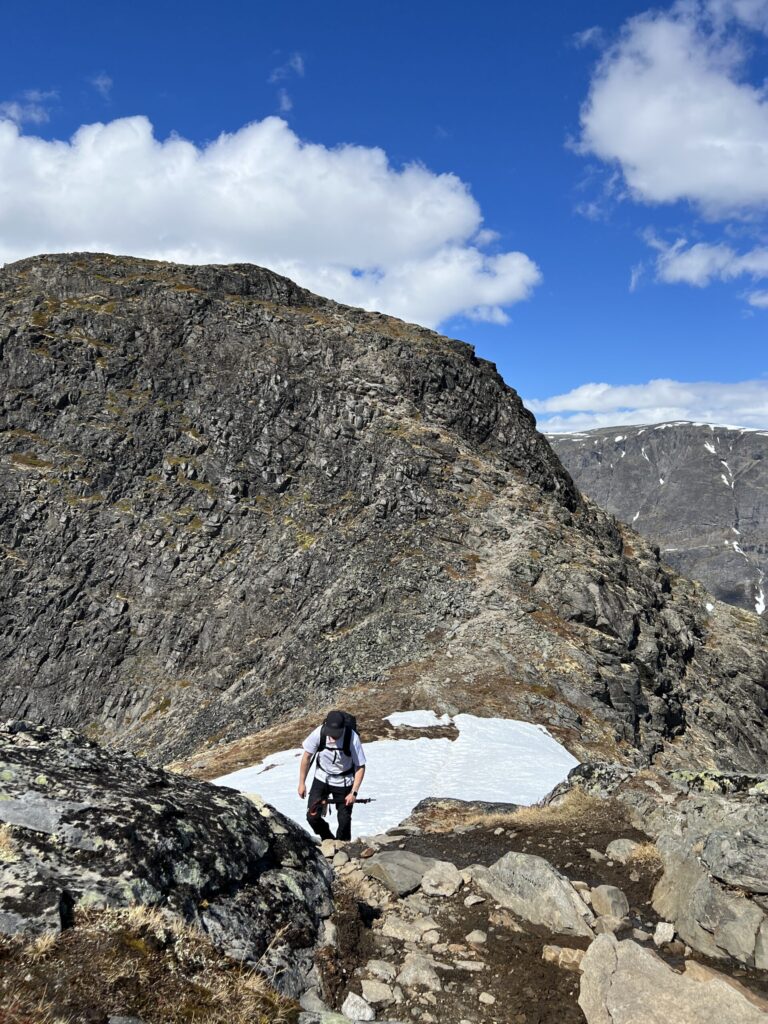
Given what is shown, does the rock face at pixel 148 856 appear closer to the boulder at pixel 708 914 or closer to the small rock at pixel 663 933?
the small rock at pixel 663 933

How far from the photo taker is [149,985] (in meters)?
5.58

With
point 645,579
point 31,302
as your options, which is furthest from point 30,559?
point 645,579

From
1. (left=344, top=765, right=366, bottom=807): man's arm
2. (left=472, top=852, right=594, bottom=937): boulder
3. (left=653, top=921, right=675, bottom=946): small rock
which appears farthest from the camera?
(left=344, top=765, right=366, bottom=807): man's arm

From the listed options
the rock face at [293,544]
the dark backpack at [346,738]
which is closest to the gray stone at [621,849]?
the dark backpack at [346,738]

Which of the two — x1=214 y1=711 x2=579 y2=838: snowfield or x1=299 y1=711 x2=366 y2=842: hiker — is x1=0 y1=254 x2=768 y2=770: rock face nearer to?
x1=214 y1=711 x2=579 y2=838: snowfield

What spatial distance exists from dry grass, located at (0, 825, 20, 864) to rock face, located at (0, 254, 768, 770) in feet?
95.7

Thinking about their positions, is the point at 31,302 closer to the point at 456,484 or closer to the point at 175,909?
the point at 456,484

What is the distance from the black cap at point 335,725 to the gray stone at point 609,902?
5.12m

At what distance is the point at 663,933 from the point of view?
884 cm

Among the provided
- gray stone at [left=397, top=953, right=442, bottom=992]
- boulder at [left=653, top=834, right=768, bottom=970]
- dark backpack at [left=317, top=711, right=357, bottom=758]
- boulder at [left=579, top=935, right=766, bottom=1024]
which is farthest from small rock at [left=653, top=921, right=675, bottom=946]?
dark backpack at [left=317, top=711, right=357, bottom=758]

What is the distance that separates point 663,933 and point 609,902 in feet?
2.64

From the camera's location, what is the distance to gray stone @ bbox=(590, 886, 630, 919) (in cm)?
936

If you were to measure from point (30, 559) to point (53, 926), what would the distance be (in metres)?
67.4

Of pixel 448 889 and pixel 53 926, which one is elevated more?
pixel 53 926
